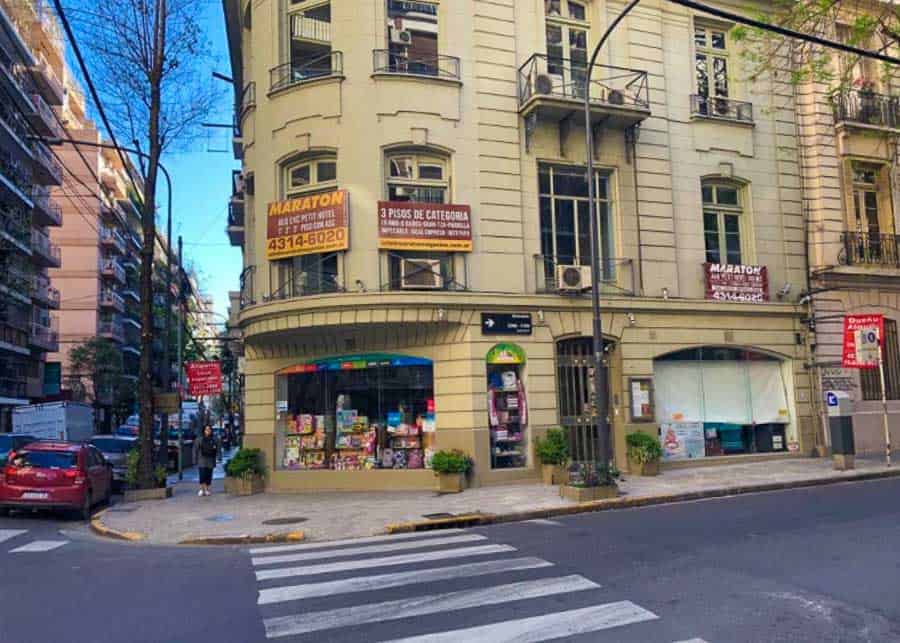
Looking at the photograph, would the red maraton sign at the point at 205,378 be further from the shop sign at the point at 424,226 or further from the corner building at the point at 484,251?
the shop sign at the point at 424,226

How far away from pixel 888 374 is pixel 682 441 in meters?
7.21

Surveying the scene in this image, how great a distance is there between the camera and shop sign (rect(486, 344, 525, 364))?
55.7ft

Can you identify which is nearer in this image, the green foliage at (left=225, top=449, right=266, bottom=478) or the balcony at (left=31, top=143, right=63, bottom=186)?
the green foliage at (left=225, top=449, right=266, bottom=478)

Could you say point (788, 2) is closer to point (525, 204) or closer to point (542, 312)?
point (525, 204)

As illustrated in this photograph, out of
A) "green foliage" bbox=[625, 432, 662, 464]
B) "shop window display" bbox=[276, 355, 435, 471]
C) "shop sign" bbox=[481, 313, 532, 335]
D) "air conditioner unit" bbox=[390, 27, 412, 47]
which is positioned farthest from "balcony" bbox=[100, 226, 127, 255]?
"green foliage" bbox=[625, 432, 662, 464]

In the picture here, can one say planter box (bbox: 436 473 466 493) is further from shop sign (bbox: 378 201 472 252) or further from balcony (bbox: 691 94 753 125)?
balcony (bbox: 691 94 753 125)

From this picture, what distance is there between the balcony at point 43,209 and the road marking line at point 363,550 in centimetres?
4394

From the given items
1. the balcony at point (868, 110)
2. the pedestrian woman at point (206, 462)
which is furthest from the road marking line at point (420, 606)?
the balcony at point (868, 110)

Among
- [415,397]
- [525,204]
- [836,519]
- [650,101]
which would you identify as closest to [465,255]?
[525,204]

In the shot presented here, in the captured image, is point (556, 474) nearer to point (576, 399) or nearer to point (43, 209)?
point (576, 399)

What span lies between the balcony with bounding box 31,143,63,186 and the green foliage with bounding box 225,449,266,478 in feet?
125

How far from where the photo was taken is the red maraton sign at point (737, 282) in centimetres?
1947

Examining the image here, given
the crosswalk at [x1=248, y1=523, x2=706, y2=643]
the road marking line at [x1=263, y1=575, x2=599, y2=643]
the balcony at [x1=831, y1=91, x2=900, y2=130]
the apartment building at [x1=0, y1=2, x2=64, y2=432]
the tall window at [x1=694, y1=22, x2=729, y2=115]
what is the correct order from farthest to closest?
the apartment building at [x1=0, y1=2, x2=64, y2=432] < the balcony at [x1=831, y1=91, x2=900, y2=130] < the tall window at [x1=694, y1=22, x2=729, y2=115] < the road marking line at [x1=263, y1=575, x2=599, y2=643] < the crosswalk at [x1=248, y1=523, x2=706, y2=643]

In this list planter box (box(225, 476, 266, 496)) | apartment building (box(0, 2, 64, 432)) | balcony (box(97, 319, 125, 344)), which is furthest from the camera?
balcony (box(97, 319, 125, 344))
